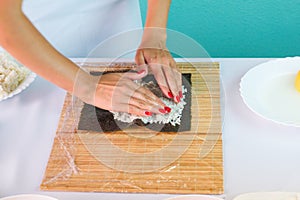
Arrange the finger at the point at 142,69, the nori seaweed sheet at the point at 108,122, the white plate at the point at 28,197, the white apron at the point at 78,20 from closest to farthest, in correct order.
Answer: the white plate at the point at 28,197, the nori seaweed sheet at the point at 108,122, the finger at the point at 142,69, the white apron at the point at 78,20

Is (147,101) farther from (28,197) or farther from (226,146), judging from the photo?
(28,197)

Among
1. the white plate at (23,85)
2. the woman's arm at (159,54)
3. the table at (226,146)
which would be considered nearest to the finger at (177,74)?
the woman's arm at (159,54)

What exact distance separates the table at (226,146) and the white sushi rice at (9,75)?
0.03 meters

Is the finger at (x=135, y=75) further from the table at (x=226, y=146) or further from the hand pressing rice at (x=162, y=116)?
the table at (x=226, y=146)

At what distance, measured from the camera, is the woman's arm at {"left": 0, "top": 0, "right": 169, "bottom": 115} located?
80 centimetres

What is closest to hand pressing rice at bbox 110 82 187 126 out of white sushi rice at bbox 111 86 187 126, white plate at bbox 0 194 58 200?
white sushi rice at bbox 111 86 187 126

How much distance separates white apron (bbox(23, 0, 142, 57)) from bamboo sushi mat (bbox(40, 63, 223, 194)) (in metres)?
0.39

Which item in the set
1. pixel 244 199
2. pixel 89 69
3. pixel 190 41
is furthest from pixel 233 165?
pixel 89 69

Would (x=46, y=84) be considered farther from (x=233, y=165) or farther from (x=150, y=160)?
(x=233, y=165)

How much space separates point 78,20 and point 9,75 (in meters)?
0.35

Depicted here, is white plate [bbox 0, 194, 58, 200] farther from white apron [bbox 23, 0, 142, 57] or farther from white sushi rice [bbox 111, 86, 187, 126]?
white apron [bbox 23, 0, 142, 57]

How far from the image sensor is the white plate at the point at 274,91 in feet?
2.97

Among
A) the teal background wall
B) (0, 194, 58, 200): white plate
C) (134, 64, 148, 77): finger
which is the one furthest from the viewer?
the teal background wall

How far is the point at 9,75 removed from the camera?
100 cm
